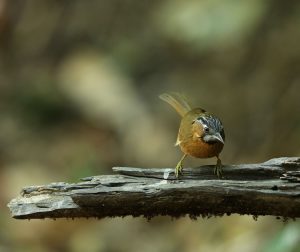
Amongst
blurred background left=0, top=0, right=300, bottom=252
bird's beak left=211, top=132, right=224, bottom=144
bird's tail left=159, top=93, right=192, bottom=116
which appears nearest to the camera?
bird's beak left=211, top=132, right=224, bottom=144

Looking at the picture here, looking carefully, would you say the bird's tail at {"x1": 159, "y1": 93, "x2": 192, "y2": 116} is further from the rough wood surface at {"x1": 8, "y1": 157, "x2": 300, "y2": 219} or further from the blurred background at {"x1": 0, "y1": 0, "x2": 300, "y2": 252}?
the blurred background at {"x1": 0, "y1": 0, "x2": 300, "y2": 252}

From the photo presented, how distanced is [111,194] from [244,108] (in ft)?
17.2

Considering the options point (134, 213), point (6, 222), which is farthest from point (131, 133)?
point (134, 213)

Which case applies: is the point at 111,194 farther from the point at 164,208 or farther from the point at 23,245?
the point at 23,245

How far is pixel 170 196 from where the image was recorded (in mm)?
2637

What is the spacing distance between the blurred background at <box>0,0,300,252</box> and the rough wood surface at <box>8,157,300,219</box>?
283 cm

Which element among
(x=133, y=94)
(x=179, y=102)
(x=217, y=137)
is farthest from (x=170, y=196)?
(x=133, y=94)

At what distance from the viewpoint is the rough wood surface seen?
2621mm

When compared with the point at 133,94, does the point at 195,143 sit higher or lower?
lower

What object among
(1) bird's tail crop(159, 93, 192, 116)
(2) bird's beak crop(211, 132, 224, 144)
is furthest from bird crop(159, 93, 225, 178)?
(1) bird's tail crop(159, 93, 192, 116)

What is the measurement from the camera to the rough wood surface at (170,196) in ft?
8.60

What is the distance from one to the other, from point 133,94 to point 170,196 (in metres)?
5.41

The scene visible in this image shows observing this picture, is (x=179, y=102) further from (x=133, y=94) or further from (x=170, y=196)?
(x=133, y=94)

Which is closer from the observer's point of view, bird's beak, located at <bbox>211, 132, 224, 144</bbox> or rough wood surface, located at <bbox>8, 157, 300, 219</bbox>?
rough wood surface, located at <bbox>8, 157, 300, 219</bbox>
